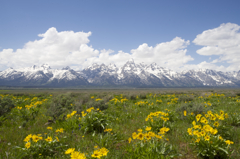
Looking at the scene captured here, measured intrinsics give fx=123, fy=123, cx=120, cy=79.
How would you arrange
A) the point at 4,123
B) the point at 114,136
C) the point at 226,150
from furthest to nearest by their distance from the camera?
the point at 4,123, the point at 114,136, the point at 226,150

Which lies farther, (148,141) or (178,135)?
(178,135)

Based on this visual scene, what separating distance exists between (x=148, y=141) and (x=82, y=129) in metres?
2.77

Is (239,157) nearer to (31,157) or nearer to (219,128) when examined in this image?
(219,128)

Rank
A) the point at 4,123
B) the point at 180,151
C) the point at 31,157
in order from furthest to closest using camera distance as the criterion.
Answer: the point at 4,123
the point at 180,151
the point at 31,157

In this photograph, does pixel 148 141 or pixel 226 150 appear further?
pixel 148 141

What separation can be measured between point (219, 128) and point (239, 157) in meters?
1.10

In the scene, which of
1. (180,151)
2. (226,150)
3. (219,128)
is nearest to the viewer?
(226,150)

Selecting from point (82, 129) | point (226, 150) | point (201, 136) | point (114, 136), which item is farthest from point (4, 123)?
point (226, 150)

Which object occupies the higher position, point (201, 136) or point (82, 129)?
point (201, 136)

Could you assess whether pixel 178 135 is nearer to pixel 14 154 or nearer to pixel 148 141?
pixel 148 141

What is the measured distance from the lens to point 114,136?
4.26 m

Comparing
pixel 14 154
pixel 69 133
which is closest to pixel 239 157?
pixel 69 133

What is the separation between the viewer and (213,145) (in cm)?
301

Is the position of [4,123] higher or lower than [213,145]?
lower
